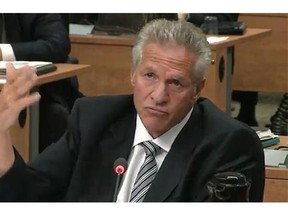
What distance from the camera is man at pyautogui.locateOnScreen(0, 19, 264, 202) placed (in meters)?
2.09

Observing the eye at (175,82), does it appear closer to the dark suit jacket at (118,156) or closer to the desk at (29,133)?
the dark suit jacket at (118,156)

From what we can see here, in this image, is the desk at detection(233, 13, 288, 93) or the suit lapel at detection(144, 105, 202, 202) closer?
the suit lapel at detection(144, 105, 202, 202)

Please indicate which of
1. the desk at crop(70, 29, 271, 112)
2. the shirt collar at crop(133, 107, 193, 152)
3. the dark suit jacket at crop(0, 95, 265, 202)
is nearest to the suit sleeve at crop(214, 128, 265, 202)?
the dark suit jacket at crop(0, 95, 265, 202)

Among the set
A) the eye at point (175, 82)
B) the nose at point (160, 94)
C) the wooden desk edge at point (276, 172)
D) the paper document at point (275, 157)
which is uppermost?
the eye at point (175, 82)

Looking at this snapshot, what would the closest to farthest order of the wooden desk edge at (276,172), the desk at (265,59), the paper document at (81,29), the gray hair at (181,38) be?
the gray hair at (181,38) < the wooden desk edge at (276,172) < the paper document at (81,29) < the desk at (265,59)

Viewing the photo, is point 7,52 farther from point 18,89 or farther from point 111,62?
point 18,89

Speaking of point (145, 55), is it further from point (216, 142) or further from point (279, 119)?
point (279, 119)

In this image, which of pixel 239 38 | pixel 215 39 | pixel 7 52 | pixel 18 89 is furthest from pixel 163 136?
pixel 239 38

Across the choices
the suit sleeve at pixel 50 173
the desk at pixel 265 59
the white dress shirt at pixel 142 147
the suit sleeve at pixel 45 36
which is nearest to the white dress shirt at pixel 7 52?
the suit sleeve at pixel 45 36

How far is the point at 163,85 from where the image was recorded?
2.11 m

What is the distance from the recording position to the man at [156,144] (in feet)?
6.86

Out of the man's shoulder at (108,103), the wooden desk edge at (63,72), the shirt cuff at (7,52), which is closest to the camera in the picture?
the man's shoulder at (108,103)

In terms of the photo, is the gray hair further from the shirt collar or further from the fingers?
the fingers
